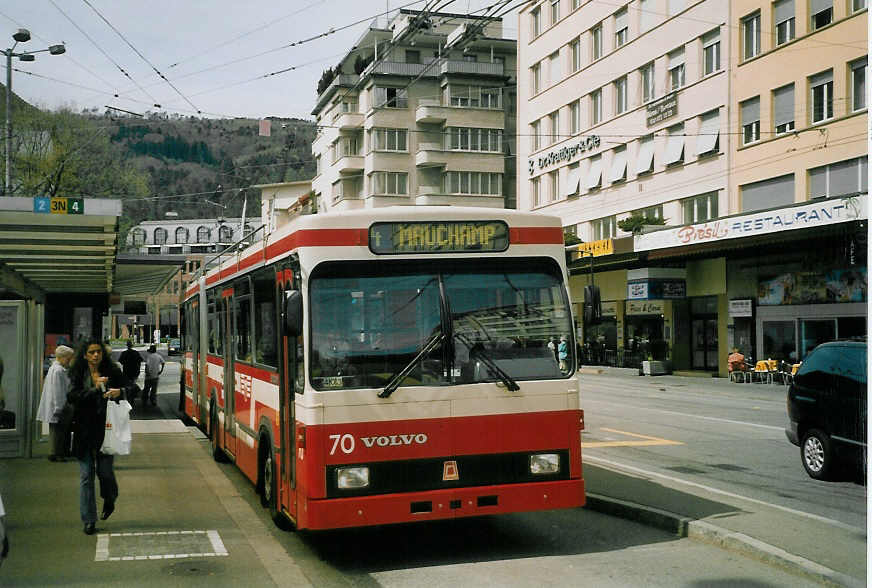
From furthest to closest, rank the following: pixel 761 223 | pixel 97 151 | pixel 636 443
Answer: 1. pixel 97 151
2. pixel 761 223
3. pixel 636 443

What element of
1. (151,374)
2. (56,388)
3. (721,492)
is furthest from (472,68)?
(721,492)

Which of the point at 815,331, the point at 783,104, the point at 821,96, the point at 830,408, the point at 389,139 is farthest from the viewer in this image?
the point at 389,139

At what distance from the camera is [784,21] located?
3456 centimetres

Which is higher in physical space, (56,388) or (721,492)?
(56,388)

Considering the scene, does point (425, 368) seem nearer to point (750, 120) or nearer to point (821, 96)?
point (821, 96)

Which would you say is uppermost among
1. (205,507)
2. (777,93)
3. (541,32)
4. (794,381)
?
(541,32)

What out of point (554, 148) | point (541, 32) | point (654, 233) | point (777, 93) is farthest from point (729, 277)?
point (541, 32)

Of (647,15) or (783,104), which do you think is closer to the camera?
(783,104)

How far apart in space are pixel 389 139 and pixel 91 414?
60447mm

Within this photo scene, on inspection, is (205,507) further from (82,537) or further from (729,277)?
(729,277)

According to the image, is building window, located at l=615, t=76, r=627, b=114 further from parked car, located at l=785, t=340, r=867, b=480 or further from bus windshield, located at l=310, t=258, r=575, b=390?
bus windshield, located at l=310, t=258, r=575, b=390

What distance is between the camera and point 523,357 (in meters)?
7.81

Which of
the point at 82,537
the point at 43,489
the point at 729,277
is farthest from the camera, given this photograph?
the point at 729,277

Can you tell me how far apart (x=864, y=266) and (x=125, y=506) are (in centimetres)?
2517
